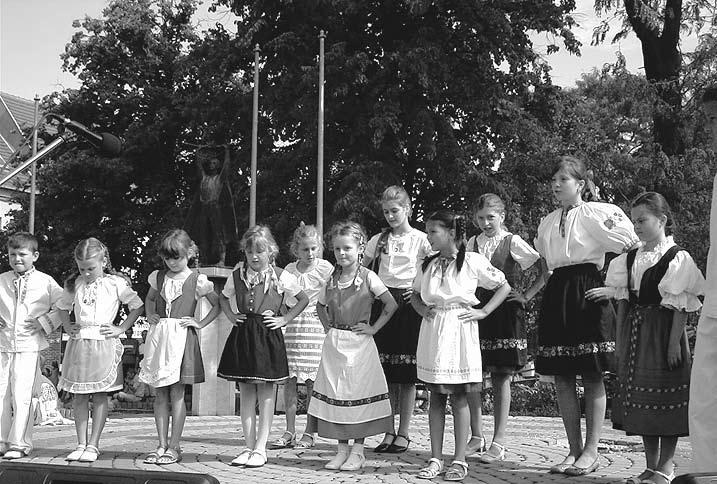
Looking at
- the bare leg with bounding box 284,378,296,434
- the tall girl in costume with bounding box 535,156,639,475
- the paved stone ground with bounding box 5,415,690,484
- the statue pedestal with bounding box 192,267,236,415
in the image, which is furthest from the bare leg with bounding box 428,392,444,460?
the statue pedestal with bounding box 192,267,236,415

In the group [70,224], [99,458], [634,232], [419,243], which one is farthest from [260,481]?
[70,224]

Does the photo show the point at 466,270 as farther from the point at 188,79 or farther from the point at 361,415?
the point at 188,79

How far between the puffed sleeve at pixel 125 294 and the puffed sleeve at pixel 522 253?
285 centimetres

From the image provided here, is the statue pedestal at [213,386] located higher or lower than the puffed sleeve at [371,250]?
lower

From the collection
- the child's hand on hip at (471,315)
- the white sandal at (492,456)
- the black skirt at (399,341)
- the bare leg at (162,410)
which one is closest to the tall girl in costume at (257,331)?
the bare leg at (162,410)

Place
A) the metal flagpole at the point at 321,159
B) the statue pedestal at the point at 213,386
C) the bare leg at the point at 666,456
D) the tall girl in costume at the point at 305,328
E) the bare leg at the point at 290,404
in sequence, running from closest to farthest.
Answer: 1. the bare leg at the point at 666,456
2. the bare leg at the point at 290,404
3. the tall girl in costume at the point at 305,328
4. the statue pedestal at the point at 213,386
5. the metal flagpole at the point at 321,159

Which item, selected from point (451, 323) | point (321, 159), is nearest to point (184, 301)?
point (451, 323)

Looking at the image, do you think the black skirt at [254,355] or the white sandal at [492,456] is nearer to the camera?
the white sandal at [492,456]

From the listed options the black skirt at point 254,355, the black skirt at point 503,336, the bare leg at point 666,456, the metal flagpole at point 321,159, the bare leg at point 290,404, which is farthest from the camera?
the metal flagpole at point 321,159

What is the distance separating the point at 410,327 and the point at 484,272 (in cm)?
91

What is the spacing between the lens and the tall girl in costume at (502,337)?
6.05m

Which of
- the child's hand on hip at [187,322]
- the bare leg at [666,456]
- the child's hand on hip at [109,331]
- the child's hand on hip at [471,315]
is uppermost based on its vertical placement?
the child's hand on hip at [471,315]

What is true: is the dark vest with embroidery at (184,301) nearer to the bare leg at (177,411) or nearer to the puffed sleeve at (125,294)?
the puffed sleeve at (125,294)

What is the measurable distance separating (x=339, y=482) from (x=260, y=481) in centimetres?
49
